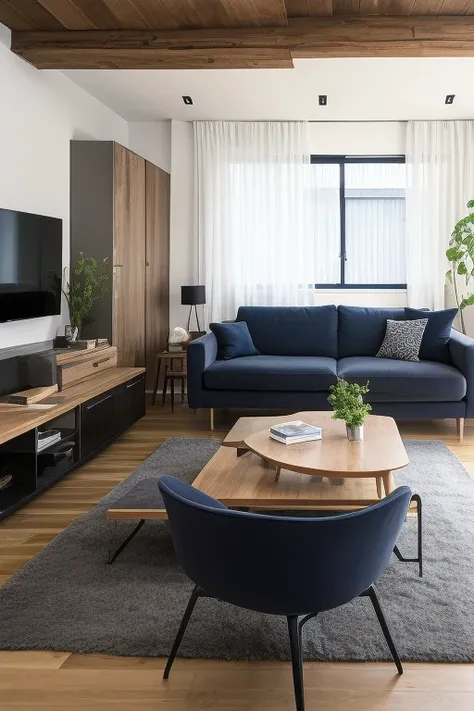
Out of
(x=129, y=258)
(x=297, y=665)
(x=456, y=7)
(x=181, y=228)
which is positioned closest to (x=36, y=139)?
(x=129, y=258)

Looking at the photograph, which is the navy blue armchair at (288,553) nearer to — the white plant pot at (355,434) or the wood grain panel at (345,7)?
the white plant pot at (355,434)

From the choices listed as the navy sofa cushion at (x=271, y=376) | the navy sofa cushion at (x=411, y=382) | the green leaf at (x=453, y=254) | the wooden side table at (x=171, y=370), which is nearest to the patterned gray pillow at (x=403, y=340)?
the navy sofa cushion at (x=411, y=382)

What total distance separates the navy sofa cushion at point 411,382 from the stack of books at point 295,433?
185 centimetres

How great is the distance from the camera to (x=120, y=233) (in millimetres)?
5863

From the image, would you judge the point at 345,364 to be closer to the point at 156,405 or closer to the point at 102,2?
the point at 156,405

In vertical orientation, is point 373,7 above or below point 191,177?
above

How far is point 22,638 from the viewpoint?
A: 7.82 feet

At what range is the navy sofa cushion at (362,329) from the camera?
6.30 metres

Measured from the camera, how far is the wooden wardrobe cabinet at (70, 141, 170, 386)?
5699mm

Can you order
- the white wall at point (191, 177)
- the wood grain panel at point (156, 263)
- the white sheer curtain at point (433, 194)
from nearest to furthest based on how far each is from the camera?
1. the wood grain panel at point (156, 263)
2. the white sheer curtain at point (433, 194)
3. the white wall at point (191, 177)

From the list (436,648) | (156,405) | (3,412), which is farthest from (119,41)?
(436,648)

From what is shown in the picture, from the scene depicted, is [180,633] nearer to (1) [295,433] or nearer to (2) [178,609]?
(2) [178,609]

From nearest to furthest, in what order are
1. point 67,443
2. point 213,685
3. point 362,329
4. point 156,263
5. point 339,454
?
point 213,685 → point 339,454 → point 67,443 → point 362,329 → point 156,263

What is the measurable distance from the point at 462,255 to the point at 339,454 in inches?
→ 164
